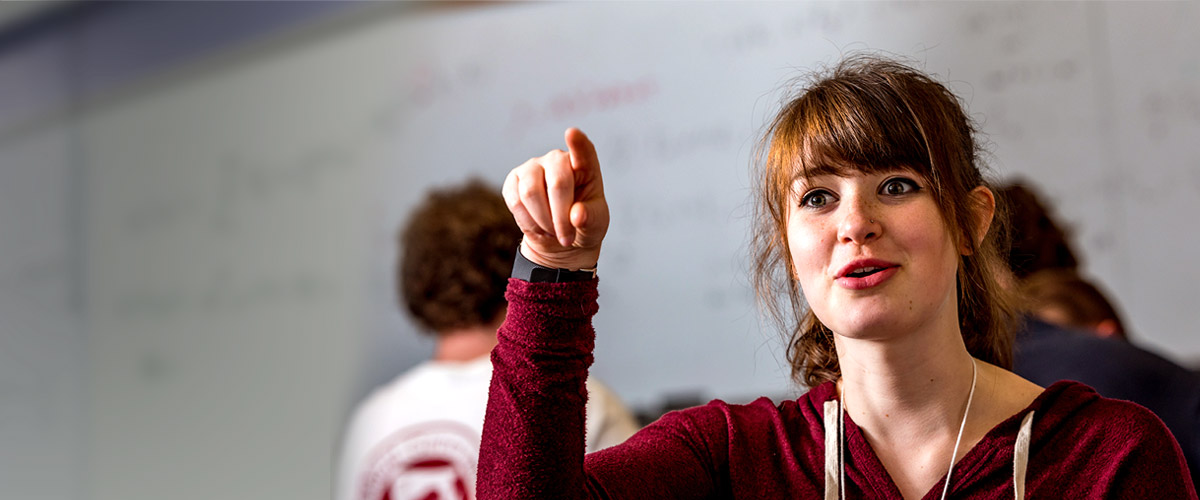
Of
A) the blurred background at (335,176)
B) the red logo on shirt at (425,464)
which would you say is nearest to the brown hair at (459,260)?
the red logo on shirt at (425,464)

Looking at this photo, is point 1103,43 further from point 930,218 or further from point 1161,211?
point 930,218

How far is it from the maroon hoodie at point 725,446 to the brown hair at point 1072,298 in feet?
2.81

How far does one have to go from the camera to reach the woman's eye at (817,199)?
0.89 metres

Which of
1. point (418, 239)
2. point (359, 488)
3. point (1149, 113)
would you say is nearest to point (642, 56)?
point (418, 239)

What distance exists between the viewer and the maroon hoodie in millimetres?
781

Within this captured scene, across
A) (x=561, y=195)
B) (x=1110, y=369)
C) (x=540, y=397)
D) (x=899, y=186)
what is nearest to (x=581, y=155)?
(x=561, y=195)

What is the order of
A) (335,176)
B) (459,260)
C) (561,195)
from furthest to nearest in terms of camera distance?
(335,176), (459,260), (561,195)

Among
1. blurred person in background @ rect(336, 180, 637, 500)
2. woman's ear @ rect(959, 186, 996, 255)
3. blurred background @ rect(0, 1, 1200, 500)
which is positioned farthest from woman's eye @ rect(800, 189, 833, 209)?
blurred background @ rect(0, 1, 1200, 500)

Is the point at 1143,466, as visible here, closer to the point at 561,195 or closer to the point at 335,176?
the point at 561,195

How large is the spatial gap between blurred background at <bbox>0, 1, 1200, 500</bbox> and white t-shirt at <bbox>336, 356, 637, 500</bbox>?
28.7 inches

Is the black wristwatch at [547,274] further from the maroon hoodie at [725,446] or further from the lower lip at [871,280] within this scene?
the lower lip at [871,280]

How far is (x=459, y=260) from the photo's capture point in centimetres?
179

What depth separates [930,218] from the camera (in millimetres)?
863

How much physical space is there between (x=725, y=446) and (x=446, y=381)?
0.82m
